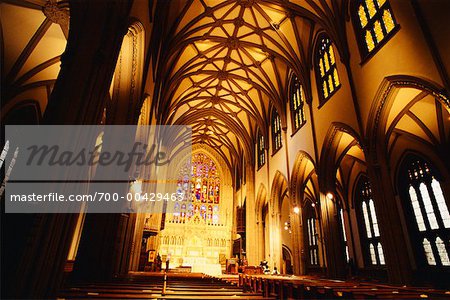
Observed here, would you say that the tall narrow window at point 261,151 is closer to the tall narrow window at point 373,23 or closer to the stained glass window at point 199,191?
the stained glass window at point 199,191

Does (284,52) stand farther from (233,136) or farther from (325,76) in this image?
(233,136)

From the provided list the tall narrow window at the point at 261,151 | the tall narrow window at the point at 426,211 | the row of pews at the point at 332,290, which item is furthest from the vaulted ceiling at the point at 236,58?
the row of pews at the point at 332,290

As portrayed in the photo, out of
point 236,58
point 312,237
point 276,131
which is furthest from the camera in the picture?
point 312,237

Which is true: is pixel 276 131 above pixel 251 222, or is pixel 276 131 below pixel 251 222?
above

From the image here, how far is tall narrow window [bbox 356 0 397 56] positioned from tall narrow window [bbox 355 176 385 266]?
29.0ft

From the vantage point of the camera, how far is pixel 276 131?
16953mm

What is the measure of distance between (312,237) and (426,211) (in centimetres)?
942

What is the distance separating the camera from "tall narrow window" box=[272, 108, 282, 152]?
16453 millimetres

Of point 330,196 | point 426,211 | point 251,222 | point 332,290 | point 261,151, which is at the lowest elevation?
point 332,290

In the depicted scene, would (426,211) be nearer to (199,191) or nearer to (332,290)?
(332,290)

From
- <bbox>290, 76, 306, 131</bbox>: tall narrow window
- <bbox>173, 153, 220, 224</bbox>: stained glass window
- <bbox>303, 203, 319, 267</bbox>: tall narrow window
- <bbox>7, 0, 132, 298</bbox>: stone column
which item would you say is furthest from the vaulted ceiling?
<bbox>7, 0, 132, 298</bbox>: stone column

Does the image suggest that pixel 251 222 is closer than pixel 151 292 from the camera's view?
No

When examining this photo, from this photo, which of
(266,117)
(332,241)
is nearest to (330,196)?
(332,241)

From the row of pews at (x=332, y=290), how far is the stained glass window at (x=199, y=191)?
1598 cm
